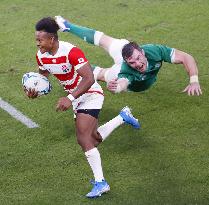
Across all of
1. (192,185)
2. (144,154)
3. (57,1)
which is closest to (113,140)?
(144,154)

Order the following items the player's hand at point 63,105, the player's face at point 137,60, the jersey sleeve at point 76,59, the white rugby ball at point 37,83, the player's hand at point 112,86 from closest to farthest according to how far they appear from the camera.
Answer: the player's hand at point 63,105 → the jersey sleeve at point 76,59 → the white rugby ball at point 37,83 → the player's hand at point 112,86 → the player's face at point 137,60

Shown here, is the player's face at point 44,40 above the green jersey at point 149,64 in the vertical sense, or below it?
above

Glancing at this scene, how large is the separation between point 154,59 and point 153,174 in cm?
167

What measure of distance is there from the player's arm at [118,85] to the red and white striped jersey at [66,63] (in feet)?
0.86

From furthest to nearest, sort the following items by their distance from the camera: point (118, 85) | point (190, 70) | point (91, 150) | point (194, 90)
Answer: point (118, 85)
point (190, 70)
point (194, 90)
point (91, 150)

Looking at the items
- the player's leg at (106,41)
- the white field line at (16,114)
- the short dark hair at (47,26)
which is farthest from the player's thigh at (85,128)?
the player's leg at (106,41)

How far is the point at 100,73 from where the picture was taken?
28.7ft

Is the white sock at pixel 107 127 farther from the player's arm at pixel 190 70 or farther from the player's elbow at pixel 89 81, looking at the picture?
the player's arm at pixel 190 70

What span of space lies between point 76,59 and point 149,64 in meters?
1.51

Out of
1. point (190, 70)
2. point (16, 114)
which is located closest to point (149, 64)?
point (190, 70)

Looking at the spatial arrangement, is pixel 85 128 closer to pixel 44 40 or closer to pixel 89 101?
pixel 89 101

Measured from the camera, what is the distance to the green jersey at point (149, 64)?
7.67 meters

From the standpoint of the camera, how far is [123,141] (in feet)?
25.1

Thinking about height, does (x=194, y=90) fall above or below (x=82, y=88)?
below
